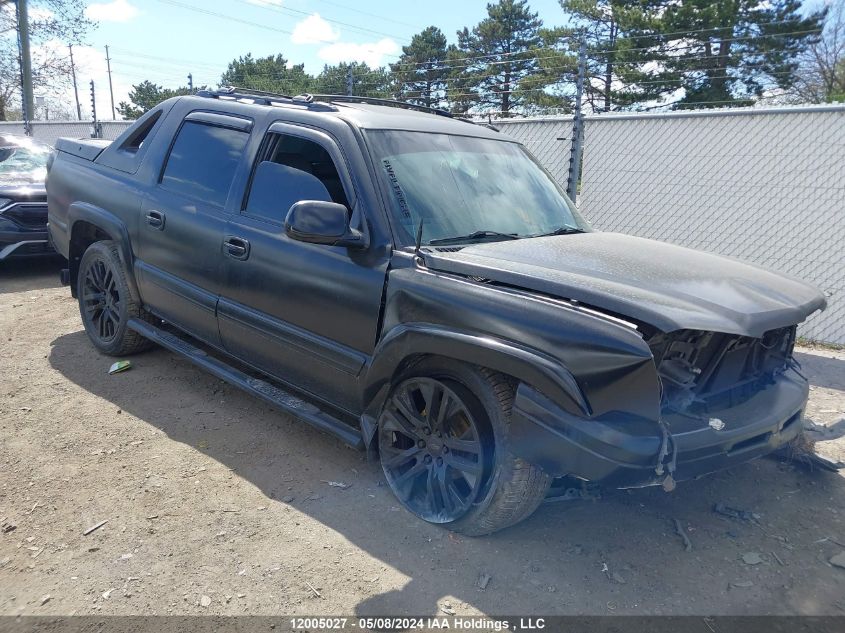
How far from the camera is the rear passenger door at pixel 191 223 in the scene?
400 centimetres

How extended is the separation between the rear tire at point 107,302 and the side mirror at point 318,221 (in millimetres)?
2314

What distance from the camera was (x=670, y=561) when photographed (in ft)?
9.61

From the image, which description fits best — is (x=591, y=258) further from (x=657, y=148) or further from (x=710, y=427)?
(x=657, y=148)

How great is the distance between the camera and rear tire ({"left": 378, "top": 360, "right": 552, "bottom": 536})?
277cm

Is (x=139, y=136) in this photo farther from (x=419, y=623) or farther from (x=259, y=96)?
(x=419, y=623)

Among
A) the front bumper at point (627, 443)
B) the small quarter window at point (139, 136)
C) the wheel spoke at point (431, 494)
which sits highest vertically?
the small quarter window at point (139, 136)

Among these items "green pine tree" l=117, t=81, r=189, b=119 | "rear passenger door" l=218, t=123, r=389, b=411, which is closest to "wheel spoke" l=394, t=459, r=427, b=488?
"rear passenger door" l=218, t=123, r=389, b=411

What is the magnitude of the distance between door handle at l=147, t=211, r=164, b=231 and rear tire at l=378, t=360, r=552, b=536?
2.18 meters

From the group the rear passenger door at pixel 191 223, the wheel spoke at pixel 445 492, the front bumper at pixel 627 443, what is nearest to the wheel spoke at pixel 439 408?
the wheel spoke at pixel 445 492

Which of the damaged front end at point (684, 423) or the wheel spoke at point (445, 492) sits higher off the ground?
the damaged front end at point (684, 423)

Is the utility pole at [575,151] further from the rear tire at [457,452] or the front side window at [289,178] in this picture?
the rear tire at [457,452]

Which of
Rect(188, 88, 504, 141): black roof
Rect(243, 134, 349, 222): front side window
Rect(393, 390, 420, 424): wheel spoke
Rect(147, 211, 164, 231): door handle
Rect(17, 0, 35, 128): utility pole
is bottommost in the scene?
Rect(393, 390, 420, 424): wheel spoke

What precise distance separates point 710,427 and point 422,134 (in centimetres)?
213

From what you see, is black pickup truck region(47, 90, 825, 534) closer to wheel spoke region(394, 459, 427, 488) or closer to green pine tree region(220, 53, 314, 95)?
wheel spoke region(394, 459, 427, 488)
